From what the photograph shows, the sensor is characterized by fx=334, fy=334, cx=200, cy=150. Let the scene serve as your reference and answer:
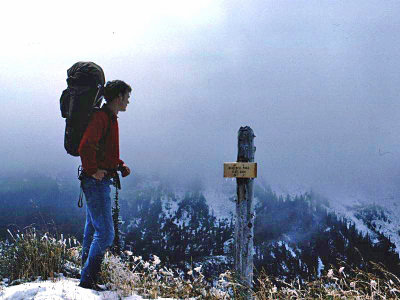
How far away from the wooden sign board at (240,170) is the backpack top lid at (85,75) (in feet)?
7.59

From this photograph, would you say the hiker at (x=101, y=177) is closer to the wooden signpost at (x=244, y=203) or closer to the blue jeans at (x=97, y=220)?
the blue jeans at (x=97, y=220)

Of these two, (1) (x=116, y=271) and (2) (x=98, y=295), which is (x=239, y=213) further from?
(2) (x=98, y=295)

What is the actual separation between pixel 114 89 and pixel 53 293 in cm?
255

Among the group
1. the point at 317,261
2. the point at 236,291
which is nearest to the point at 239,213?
the point at 236,291

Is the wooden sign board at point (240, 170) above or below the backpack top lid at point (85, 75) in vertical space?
below

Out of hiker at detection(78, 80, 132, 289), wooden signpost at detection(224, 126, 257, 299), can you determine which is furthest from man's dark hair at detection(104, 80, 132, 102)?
wooden signpost at detection(224, 126, 257, 299)

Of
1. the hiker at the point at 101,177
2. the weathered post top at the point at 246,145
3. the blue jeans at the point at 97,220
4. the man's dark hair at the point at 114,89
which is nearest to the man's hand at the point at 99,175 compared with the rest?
the hiker at the point at 101,177

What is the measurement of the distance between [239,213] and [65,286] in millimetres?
2679

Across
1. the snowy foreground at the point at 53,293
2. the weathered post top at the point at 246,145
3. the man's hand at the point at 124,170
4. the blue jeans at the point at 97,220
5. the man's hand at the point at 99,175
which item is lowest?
the snowy foreground at the point at 53,293

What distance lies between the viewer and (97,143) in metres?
3.93

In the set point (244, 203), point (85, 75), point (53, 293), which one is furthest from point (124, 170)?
point (244, 203)

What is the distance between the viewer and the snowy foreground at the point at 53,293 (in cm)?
378

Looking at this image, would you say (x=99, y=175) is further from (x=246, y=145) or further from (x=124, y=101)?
(x=246, y=145)

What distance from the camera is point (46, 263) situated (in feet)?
15.9
